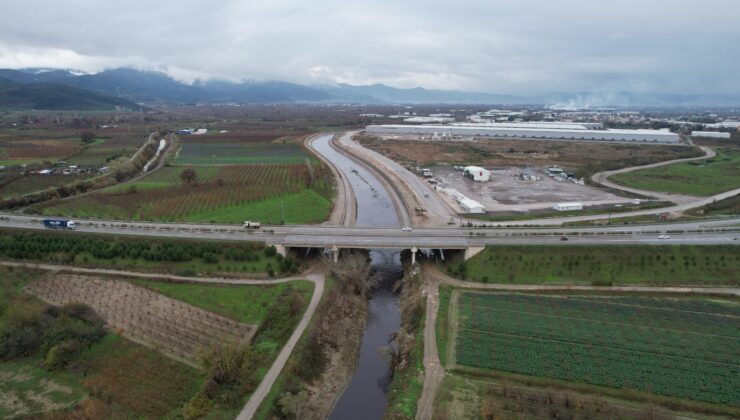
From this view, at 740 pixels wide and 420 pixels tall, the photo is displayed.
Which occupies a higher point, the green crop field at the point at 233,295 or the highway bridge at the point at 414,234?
the highway bridge at the point at 414,234

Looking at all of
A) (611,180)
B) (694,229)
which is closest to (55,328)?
(694,229)

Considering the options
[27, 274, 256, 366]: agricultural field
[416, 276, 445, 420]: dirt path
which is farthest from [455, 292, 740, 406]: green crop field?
[27, 274, 256, 366]: agricultural field

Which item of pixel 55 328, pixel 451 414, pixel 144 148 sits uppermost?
pixel 144 148

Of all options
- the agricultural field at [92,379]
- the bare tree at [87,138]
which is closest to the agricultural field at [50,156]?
the bare tree at [87,138]

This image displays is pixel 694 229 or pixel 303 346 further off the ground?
pixel 694 229

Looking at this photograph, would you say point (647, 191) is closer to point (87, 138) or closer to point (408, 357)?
point (408, 357)

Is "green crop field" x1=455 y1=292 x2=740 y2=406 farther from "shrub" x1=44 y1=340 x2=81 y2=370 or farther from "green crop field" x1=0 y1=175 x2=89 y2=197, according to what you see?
"green crop field" x1=0 y1=175 x2=89 y2=197

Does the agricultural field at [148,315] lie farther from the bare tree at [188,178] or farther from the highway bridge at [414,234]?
the bare tree at [188,178]

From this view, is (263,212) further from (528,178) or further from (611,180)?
(611,180)
